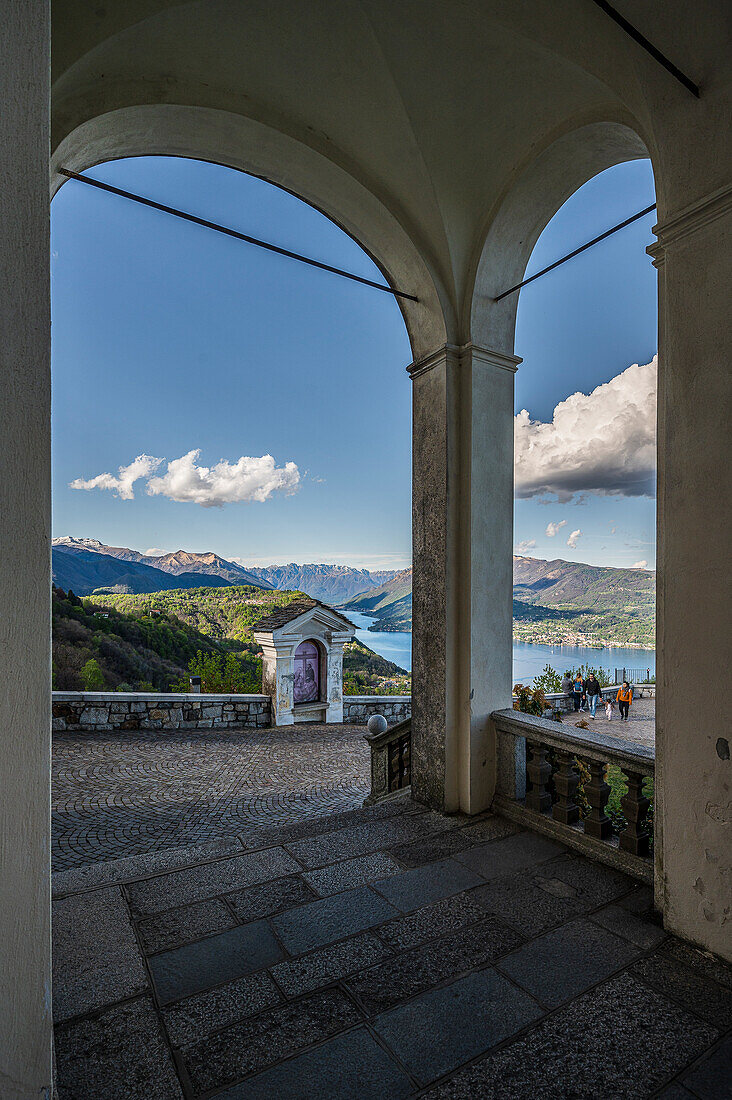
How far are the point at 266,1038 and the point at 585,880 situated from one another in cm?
181

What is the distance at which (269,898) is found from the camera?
8.85 feet

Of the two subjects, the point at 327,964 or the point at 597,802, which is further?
the point at 597,802

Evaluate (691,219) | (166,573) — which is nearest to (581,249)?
(691,219)

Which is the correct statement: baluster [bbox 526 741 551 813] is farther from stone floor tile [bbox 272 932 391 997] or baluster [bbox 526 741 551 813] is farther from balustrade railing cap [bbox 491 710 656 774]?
stone floor tile [bbox 272 932 391 997]

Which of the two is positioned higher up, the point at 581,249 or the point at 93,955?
the point at 581,249

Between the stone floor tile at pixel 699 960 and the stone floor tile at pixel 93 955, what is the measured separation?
218 cm

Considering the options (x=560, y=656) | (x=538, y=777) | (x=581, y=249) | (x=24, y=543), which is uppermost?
(x=581, y=249)

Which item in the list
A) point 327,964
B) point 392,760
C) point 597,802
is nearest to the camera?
point 327,964

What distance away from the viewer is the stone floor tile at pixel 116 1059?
65.0 inches

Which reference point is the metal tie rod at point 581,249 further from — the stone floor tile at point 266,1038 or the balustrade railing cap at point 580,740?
the stone floor tile at point 266,1038

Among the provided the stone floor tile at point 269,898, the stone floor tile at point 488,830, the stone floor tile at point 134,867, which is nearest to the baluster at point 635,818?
the stone floor tile at point 488,830

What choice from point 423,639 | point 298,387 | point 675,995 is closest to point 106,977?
point 675,995

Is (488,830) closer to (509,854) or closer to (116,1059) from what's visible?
(509,854)

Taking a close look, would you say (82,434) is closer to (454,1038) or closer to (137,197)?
(137,197)
